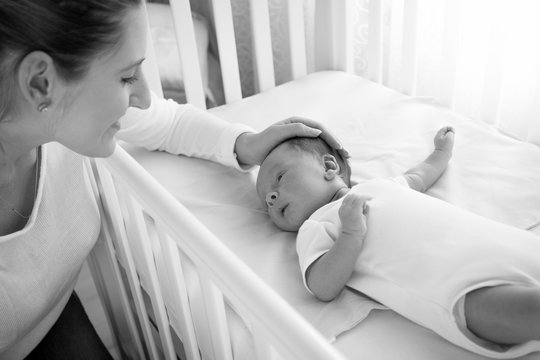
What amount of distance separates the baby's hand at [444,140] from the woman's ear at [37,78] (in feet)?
2.51

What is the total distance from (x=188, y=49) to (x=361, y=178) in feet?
2.00

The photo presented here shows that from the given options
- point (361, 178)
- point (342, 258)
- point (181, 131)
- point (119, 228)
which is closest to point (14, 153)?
point (119, 228)

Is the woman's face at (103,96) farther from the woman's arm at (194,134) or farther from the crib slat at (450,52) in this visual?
the crib slat at (450,52)

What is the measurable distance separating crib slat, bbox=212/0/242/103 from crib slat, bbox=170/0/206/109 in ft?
0.23

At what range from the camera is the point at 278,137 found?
44.0 inches

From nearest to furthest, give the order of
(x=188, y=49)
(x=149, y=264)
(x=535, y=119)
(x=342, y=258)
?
(x=342, y=258) < (x=149, y=264) < (x=535, y=119) < (x=188, y=49)

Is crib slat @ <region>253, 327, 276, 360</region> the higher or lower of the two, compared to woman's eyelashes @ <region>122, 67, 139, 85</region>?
lower

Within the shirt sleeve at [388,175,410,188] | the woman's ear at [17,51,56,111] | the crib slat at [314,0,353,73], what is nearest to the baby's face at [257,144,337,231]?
the shirt sleeve at [388,175,410,188]

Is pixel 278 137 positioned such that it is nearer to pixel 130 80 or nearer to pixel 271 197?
pixel 271 197

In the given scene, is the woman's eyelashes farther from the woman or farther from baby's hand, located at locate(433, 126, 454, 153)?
baby's hand, located at locate(433, 126, 454, 153)

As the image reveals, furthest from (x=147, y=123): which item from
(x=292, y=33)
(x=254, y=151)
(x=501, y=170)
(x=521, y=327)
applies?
(x=521, y=327)

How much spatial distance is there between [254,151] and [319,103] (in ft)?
1.25

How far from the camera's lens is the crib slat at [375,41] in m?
1.50

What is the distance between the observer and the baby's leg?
27.6 inches
